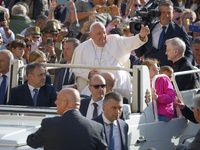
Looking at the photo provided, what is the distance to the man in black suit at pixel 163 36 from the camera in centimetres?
1041

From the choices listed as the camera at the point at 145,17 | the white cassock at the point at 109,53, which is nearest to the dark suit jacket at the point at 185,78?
the white cassock at the point at 109,53

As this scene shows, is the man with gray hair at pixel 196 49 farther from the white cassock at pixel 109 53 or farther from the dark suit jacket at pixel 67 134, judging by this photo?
the dark suit jacket at pixel 67 134

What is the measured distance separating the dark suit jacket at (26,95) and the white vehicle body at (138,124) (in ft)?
1.28

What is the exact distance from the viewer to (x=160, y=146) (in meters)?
8.57

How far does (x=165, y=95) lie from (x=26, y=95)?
6.53 feet

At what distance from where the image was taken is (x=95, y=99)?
25.9 ft

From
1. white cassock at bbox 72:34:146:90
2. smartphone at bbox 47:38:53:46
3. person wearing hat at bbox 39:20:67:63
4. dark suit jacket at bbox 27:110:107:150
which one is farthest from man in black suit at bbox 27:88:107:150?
person wearing hat at bbox 39:20:67:63

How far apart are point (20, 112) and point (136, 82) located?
1.70m

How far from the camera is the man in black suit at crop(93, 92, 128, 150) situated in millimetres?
7070

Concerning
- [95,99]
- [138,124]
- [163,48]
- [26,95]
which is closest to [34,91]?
[26,95]

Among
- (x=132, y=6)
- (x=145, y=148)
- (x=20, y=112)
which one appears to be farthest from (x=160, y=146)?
(x=132, y=6)

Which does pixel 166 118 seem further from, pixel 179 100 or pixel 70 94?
pixel 70 94

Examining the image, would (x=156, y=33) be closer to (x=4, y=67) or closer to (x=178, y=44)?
(x=178, y=44)

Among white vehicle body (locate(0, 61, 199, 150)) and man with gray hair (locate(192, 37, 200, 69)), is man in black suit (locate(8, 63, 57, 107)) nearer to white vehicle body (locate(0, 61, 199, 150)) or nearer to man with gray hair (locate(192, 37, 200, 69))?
white vehicle body (locate(0, 61, 199, 150))
